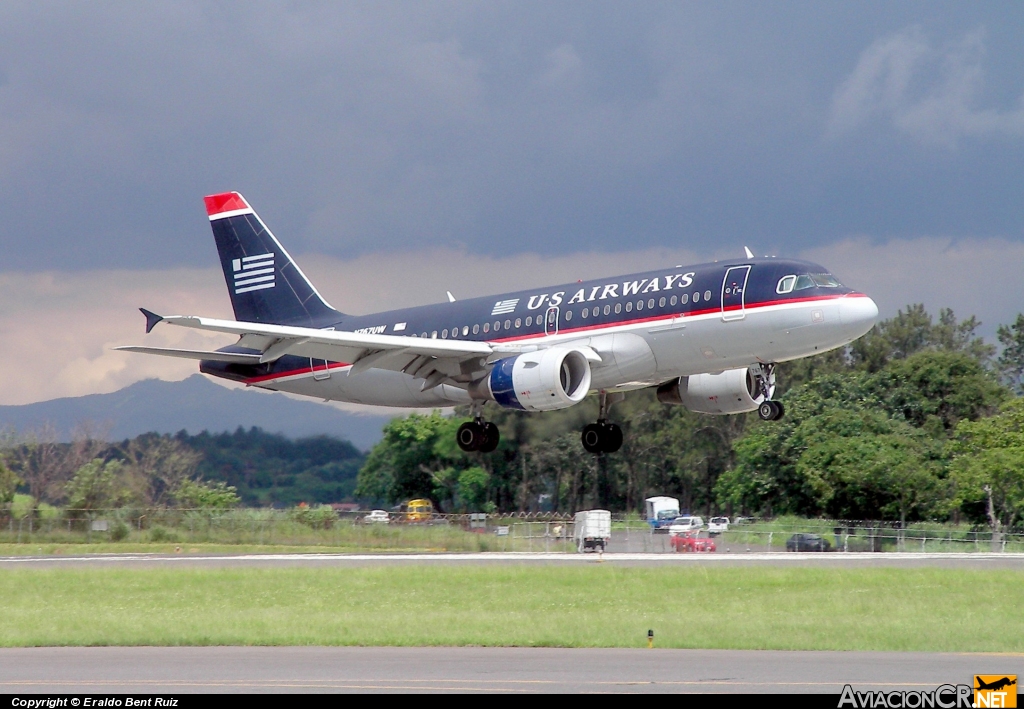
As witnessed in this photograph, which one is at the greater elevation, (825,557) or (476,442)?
(476,442)

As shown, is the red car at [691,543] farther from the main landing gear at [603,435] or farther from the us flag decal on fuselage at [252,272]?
the us flag decal on fuselage at [252,272]

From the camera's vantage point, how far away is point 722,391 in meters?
40.8

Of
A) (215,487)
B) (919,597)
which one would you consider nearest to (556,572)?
(919,597)

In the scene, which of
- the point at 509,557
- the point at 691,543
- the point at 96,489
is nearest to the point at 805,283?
the point at 509,557

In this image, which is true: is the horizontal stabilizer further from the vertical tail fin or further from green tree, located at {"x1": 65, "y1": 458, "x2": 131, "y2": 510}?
green tree, located at {"x1": 65, "y1": 458, "x2": 131, "y2": 510}

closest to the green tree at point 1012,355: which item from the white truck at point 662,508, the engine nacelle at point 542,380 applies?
the white truck at point 662,508

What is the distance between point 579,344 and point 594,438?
576 cm

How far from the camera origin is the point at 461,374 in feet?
133

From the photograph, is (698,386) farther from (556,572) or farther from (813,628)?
(813,628)

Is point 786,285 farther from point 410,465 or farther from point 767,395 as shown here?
point 410,465

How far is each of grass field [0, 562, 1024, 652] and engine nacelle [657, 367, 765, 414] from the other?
497cm

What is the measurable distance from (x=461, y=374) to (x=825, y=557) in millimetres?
16317

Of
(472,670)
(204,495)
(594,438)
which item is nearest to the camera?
(472,670)

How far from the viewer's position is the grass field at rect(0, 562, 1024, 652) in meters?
26.2
